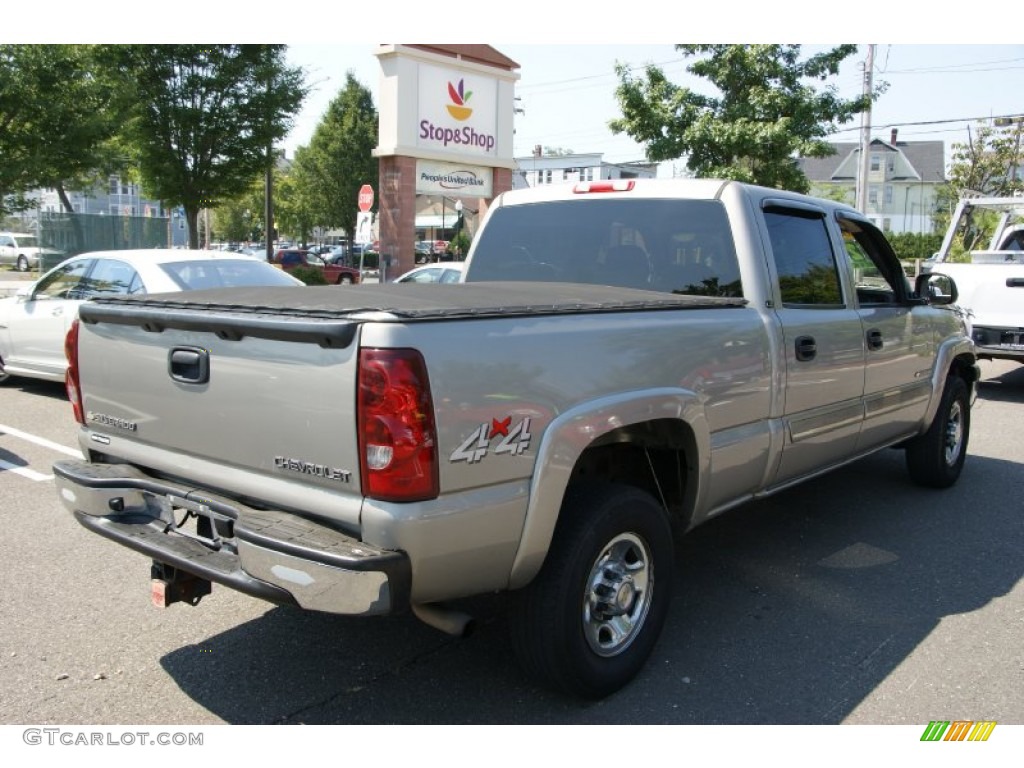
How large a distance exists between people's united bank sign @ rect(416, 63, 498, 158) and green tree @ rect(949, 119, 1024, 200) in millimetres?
27197

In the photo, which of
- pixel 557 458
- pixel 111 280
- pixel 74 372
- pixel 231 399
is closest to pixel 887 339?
pixel 557 458

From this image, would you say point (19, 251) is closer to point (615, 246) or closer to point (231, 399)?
point (615, 246)

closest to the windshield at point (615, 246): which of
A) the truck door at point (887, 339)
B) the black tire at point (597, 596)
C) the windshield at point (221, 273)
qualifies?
the truck door at point (887, 339)

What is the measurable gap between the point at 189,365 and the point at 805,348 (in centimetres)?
283

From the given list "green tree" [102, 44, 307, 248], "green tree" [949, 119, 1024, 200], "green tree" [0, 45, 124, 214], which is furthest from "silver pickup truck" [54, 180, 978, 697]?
"green tree" [949, 119, 1024, 200]

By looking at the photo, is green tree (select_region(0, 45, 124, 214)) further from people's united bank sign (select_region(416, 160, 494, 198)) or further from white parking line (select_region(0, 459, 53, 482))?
white parking line (select_region(0, 459, 53, 482))

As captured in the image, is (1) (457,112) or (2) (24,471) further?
(1) (457,112)

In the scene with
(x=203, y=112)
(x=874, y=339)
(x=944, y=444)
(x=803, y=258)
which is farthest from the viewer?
(x=203, y=112)

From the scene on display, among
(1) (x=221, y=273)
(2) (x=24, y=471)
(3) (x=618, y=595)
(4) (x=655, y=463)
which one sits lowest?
(2) (x=24, y=471)

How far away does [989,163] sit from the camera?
123ft

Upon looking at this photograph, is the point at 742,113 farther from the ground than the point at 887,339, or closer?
farther from the ground

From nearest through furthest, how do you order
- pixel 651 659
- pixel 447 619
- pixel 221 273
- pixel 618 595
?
pixel 447 619, pixel 618 595, pixel 651 659, pixel 221 273

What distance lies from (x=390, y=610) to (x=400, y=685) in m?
0.95

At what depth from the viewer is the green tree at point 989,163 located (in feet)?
118
